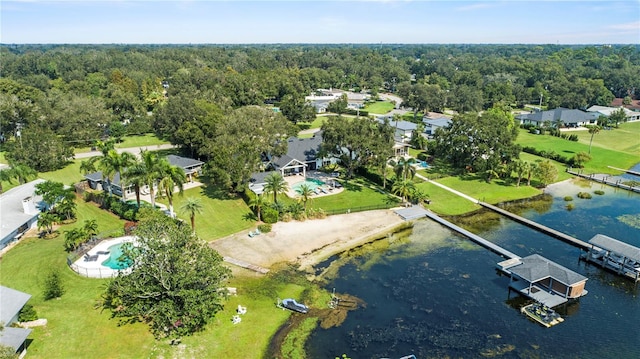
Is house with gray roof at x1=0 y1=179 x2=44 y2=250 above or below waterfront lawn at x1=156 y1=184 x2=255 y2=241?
above

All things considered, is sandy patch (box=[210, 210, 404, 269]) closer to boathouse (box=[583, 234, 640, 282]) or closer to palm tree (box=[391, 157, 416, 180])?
palm tree (box=[391, 157, 416, 180])

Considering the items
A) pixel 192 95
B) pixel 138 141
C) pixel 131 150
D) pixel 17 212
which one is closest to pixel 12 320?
pixel 17 212

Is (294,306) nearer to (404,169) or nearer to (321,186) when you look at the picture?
(321,186)

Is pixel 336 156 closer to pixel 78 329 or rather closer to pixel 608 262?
pixel 608 262

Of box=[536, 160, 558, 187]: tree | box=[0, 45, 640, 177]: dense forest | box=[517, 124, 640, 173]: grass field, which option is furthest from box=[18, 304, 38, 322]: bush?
box=[517, 124, 640, 173]: grass field

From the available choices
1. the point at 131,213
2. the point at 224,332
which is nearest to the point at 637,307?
the point at 224,332

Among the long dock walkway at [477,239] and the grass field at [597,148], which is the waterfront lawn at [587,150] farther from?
the long dock walkway at [477,239]
